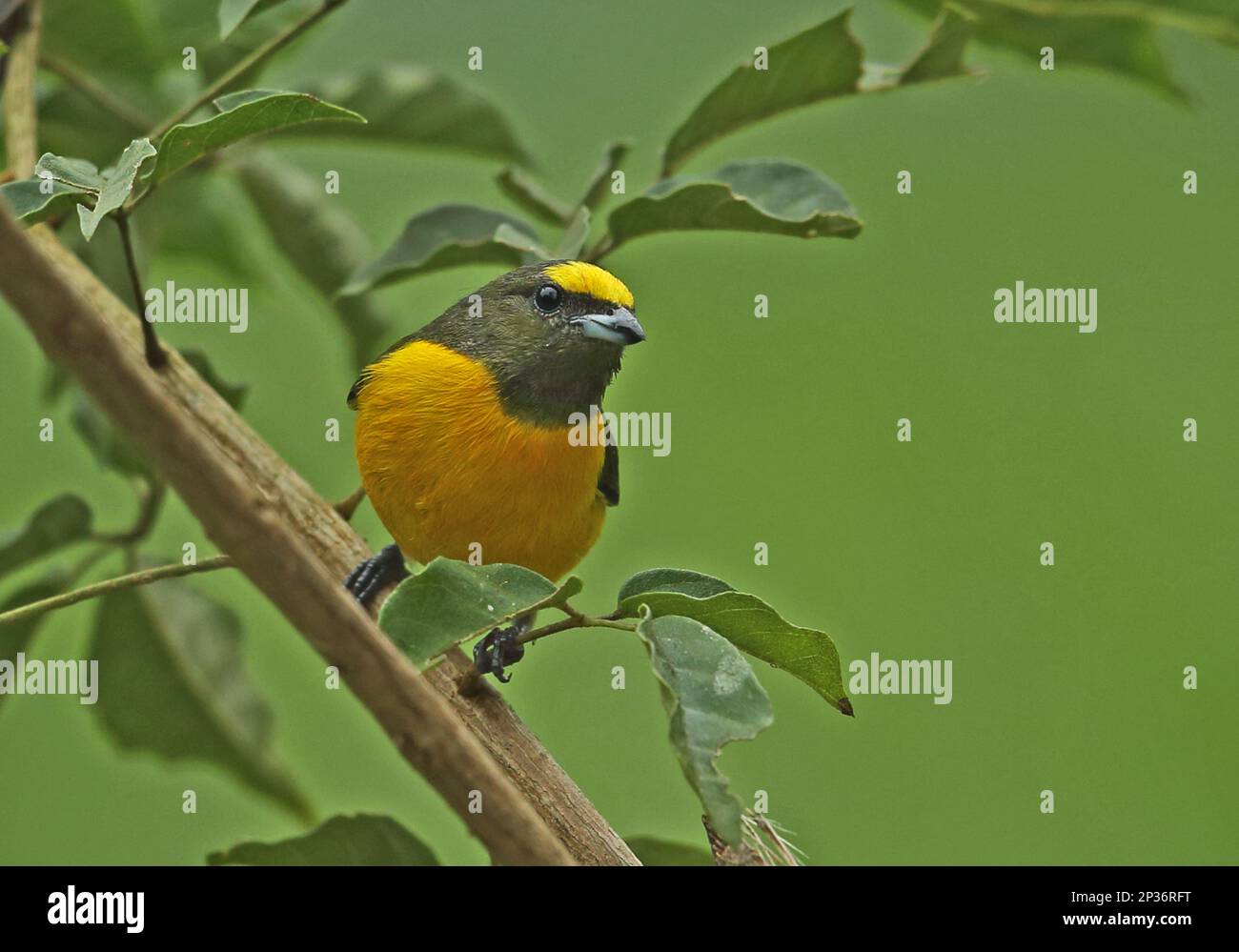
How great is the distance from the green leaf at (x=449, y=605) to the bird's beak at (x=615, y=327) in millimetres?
1030

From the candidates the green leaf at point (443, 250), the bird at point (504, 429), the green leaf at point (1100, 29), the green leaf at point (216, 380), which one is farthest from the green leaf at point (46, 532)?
the green leaf at point (1100, 29)

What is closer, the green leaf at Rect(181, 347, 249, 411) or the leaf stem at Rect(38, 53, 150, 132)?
the green leaf at Rect(181, 347, 249, 411)

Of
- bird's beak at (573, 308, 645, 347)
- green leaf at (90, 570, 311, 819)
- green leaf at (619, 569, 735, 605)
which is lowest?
green leaf at (90, 570, 311, 819)

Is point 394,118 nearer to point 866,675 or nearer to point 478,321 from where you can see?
point 478,321

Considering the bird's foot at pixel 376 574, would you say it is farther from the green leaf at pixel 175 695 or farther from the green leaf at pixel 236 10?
the green leaf at pixel 236 10

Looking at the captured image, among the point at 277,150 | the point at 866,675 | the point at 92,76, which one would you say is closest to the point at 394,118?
the point at 277,150

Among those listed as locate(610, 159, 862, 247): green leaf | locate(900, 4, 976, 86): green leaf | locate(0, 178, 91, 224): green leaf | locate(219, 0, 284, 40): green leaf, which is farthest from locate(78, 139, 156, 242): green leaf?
locate(900, 4, 976, 86): green leaf

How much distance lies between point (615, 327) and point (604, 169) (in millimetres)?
293

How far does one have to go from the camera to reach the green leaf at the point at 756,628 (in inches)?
56.7

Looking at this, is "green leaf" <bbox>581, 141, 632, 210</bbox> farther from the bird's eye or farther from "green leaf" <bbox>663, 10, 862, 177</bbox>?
the bird's eye

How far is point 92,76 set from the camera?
2.58 meters

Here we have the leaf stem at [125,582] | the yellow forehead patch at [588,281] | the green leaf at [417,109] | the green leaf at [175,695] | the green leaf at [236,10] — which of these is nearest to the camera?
the leaf stem at [125,582]

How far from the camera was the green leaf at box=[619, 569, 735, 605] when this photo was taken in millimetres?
1504
